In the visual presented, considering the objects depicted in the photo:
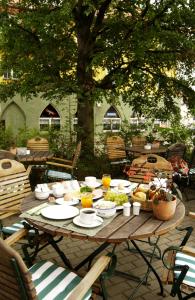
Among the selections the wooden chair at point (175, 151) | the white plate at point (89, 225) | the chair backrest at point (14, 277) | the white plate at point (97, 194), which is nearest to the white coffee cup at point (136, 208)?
the white plate at point (89, 225)

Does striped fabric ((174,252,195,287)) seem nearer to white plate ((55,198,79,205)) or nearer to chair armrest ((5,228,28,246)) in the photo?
white plate ((55,198,79,205))

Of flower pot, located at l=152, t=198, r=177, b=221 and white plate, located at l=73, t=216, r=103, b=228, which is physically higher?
flower pot, located at l=152, t=198, r=177, b=221

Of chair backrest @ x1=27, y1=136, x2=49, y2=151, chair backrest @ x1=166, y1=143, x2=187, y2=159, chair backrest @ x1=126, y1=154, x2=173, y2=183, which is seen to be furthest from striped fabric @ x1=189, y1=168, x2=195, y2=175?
chair backrest @ x1=27, y1=136, x2=49, y2=151

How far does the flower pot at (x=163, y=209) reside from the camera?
9.32 ft

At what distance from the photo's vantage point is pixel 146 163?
4512 mm

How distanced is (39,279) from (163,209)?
1164 mm

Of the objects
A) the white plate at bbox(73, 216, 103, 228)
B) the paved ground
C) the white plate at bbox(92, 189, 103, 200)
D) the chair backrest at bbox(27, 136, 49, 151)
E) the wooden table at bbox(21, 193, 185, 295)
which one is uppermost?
the chair backrest at bbox(27, 136, 49, 151)

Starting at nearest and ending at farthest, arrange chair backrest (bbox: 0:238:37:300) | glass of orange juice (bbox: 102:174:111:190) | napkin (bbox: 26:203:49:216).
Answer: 1. chair backrest (bbox: 0:238:37:300)
2. napkin (bbox: 26:203:49:216)
3. glass of orange juice (bbox: 102:174:111:190)

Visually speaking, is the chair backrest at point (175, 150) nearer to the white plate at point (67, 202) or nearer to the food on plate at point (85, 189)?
the food on plate at point (85, 189)

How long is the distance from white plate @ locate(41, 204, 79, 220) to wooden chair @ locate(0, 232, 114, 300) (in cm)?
32

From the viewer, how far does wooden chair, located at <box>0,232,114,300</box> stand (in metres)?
1.92

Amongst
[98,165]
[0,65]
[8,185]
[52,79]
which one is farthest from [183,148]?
[0,65]

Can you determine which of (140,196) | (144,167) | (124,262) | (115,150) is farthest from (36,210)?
(115,150)

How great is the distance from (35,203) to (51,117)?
80.0 feet
